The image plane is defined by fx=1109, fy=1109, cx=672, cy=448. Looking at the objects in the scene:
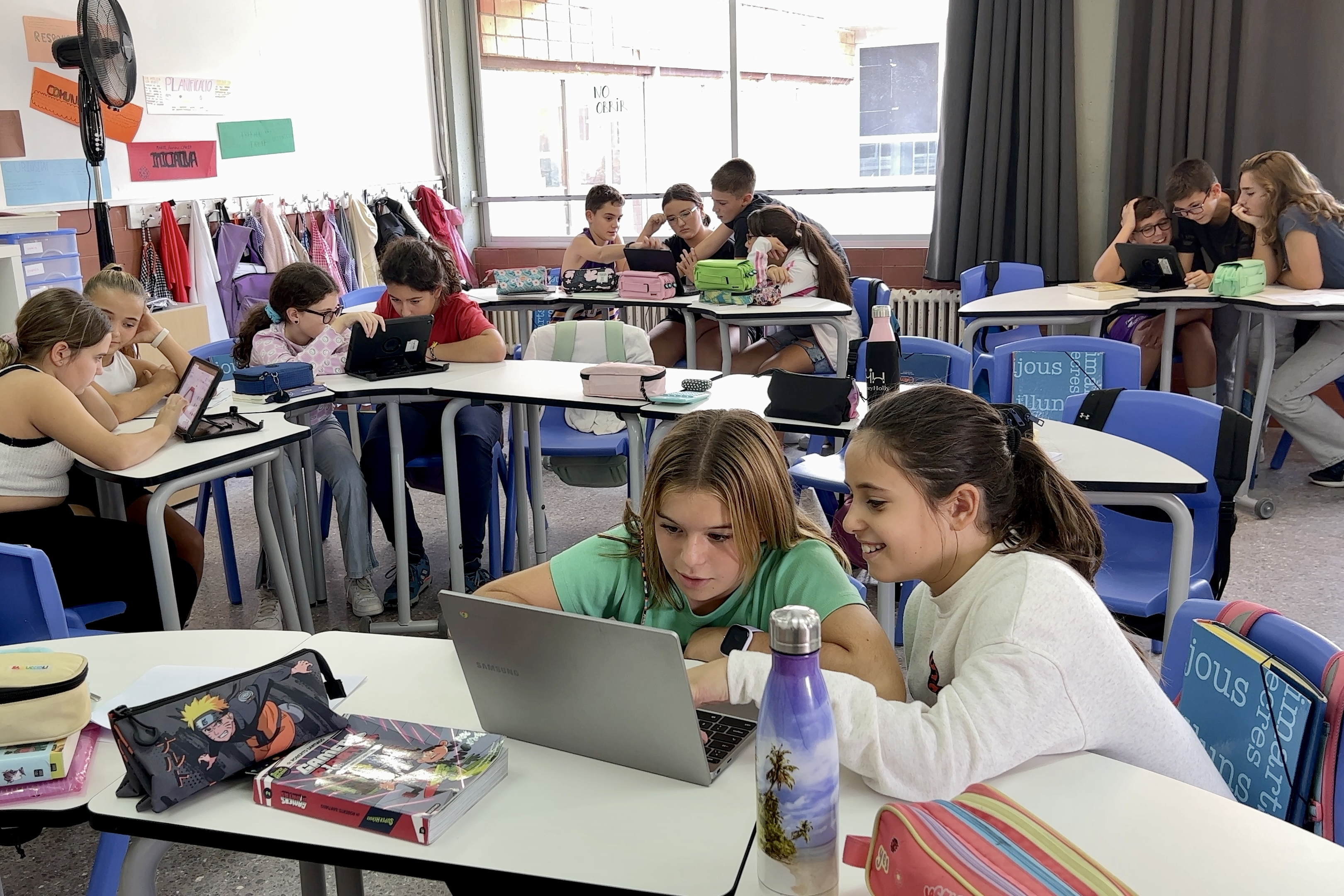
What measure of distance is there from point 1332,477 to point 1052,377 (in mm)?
2166

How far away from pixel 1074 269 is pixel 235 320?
4.33m

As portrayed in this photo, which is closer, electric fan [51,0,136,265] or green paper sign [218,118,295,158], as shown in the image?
electric fan [51,0,136,265]

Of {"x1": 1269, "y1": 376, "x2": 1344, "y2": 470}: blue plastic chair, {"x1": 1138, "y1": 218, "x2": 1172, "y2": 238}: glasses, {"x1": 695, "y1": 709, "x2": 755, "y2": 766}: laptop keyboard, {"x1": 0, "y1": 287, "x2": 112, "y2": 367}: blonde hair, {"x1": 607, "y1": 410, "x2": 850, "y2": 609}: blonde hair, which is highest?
{"x1": 1138, "y1": 218, "x2": 1172, "y2": 238}: glasses

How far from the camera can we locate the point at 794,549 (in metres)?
1.65

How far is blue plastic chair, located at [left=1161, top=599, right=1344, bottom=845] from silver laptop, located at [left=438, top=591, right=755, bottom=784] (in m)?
0.62

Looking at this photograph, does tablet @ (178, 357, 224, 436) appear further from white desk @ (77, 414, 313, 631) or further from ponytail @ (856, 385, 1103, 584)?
ponytail @ (856, 385, 1103, 584)

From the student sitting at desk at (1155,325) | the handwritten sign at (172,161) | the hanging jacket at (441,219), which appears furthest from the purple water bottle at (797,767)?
the hanging jacket at (441,219)

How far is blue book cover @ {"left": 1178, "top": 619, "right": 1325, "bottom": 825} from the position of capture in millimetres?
1225

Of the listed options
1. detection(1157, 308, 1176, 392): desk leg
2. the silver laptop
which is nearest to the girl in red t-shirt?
the silver laptop

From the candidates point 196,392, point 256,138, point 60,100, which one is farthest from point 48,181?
point 196,392

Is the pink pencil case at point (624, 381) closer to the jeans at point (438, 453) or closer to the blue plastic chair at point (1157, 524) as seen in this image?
the jeans at point (438, 453)

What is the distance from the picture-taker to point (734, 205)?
5492 millimetres

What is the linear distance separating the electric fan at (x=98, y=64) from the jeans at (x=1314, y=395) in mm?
4762

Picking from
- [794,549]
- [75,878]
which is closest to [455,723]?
[794,549]
